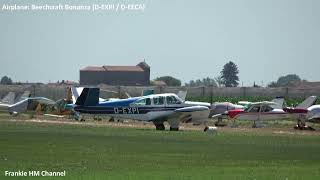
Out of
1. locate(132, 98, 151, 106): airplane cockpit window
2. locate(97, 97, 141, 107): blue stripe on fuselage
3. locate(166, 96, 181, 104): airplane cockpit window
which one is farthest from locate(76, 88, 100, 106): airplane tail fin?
locate(166, 96, 181, 104): airplane cockpit window

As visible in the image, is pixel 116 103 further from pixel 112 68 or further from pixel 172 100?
pixel 112 68

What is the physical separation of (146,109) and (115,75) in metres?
131

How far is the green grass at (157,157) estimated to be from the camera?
2209 cm

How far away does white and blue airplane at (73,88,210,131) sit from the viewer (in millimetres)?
50781

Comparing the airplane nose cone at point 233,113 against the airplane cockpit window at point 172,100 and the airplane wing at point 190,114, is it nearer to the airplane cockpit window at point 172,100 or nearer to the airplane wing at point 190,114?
the airplane wing at point 190,114

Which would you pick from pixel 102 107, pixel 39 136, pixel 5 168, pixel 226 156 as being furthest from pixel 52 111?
pixel 5 168

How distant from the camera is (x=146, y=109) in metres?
51.5

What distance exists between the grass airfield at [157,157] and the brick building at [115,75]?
14372 centimetres

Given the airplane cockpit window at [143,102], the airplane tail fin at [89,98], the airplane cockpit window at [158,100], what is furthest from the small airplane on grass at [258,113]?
the airplane tail fin at [89,98]

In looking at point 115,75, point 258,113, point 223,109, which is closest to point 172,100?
point 258,113

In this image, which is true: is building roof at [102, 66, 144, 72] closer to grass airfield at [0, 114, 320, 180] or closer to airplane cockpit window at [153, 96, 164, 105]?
airplane cockpit window at [153, 96, 164, 105]

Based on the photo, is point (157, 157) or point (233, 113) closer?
point (157, 157)

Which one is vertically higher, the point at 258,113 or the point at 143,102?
the point at 143,102

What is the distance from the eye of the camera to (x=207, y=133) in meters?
44.4
